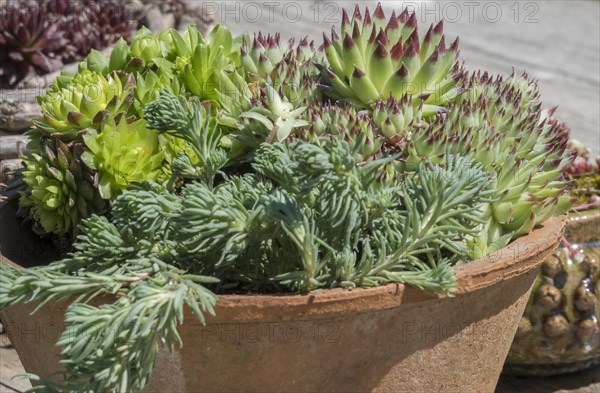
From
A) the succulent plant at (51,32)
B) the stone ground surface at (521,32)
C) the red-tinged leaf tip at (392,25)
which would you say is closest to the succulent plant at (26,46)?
the succulent plant at (51,32)

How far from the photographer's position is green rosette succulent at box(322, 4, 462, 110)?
1.85 meters

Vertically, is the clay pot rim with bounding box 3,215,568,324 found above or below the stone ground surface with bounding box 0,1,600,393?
above

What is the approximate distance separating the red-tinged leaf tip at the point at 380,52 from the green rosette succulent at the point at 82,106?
1.78ft

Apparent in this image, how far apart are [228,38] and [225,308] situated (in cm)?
80

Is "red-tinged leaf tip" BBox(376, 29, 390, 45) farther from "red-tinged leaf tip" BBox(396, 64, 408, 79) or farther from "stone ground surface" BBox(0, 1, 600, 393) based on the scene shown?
"stone ground surface" BBox(0, 1, 600, 393)

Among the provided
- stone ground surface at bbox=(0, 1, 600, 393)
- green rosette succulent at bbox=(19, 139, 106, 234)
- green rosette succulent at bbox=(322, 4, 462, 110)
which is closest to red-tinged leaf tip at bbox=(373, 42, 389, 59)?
green rosette succulent at bbox=(322, 4, 462, 110)

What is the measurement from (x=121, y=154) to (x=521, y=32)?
A: 5107 millimetres

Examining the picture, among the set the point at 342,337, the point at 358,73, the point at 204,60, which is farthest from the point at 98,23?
the point at 342,337

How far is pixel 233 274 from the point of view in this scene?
1673 mm

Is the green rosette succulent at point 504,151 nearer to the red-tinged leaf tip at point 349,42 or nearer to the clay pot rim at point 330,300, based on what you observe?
the clay pot rim at point 330,300

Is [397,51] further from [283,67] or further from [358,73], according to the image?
[283,67]

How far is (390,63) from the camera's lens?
185 centimetres

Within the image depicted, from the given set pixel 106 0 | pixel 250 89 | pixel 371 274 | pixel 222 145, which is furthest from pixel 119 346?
pixel 106 0

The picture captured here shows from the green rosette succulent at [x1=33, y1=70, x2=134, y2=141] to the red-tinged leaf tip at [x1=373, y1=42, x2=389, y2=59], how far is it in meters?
0.54
